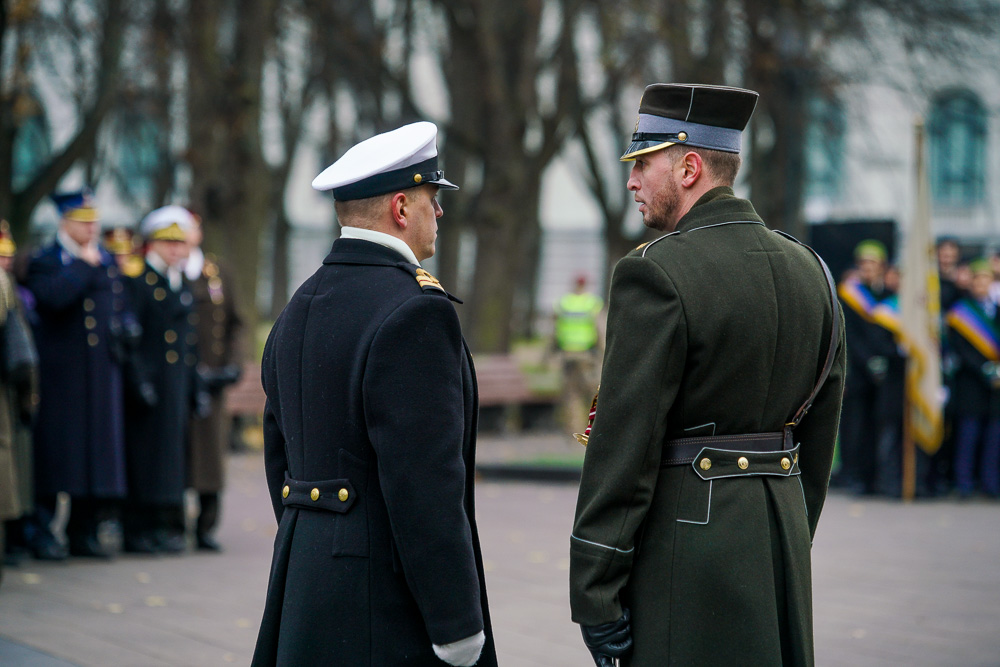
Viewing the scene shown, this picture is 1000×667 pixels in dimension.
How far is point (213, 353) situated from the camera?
9.46 m

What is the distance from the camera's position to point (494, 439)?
686 inches

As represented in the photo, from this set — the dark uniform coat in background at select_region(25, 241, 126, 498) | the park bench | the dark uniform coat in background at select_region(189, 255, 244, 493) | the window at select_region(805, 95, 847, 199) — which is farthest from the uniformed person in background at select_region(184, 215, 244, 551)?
the window at select_region(805, 95, 847, 199)

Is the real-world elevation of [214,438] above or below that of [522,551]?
above

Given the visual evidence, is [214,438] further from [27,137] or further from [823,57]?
[27,137]

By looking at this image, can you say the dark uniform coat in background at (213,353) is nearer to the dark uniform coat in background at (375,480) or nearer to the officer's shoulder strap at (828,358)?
the dark uniform coat in background at (375,480)

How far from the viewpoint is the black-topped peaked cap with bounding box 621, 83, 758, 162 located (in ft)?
11.0

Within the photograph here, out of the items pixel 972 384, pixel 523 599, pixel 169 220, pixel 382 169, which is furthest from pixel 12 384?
pixel 972 384

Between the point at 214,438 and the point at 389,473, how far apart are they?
245 inches

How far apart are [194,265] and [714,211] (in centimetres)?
656

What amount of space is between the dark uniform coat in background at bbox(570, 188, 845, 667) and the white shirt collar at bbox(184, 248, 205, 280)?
6.47 m

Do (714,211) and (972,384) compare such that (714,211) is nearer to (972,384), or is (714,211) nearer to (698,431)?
(698,431)

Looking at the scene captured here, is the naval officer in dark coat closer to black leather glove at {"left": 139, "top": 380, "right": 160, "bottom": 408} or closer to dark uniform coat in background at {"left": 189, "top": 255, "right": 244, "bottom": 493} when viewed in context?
black leather glove at {"left": 139, "top": 380, "right": 160, "bottom": 408}

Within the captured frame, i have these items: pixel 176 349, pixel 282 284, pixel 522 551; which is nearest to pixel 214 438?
pixel 176 349

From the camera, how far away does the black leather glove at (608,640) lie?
3.13 metres
